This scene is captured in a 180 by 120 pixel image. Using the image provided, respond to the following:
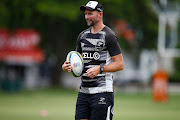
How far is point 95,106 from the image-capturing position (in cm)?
771

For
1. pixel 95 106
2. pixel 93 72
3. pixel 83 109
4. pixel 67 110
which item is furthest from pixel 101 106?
pixel 67 110

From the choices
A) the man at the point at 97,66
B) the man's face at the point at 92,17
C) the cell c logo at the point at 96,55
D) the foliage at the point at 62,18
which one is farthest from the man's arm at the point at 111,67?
the foliage at the point at 62,18

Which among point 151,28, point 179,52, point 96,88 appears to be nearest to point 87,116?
point 96,88

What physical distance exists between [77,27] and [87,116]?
1294 inches

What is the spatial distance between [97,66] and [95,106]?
24.4 inches

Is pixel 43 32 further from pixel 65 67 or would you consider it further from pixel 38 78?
pixel 65 67

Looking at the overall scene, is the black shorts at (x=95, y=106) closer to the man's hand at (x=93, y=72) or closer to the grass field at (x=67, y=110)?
the man's hand at (x=93, y=72)

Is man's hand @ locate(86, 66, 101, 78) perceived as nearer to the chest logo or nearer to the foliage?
the chest logo

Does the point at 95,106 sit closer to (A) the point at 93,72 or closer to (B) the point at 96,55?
(A) the point at 93,72

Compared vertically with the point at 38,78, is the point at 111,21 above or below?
above

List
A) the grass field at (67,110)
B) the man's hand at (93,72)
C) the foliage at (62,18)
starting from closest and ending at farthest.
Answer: the man's hand at (93,72), the grass field at (67,110), the foliage at (62,18)

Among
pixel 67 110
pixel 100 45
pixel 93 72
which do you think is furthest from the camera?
pixel 67 110

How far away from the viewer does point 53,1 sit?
36.2 metres

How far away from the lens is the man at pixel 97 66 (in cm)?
775
